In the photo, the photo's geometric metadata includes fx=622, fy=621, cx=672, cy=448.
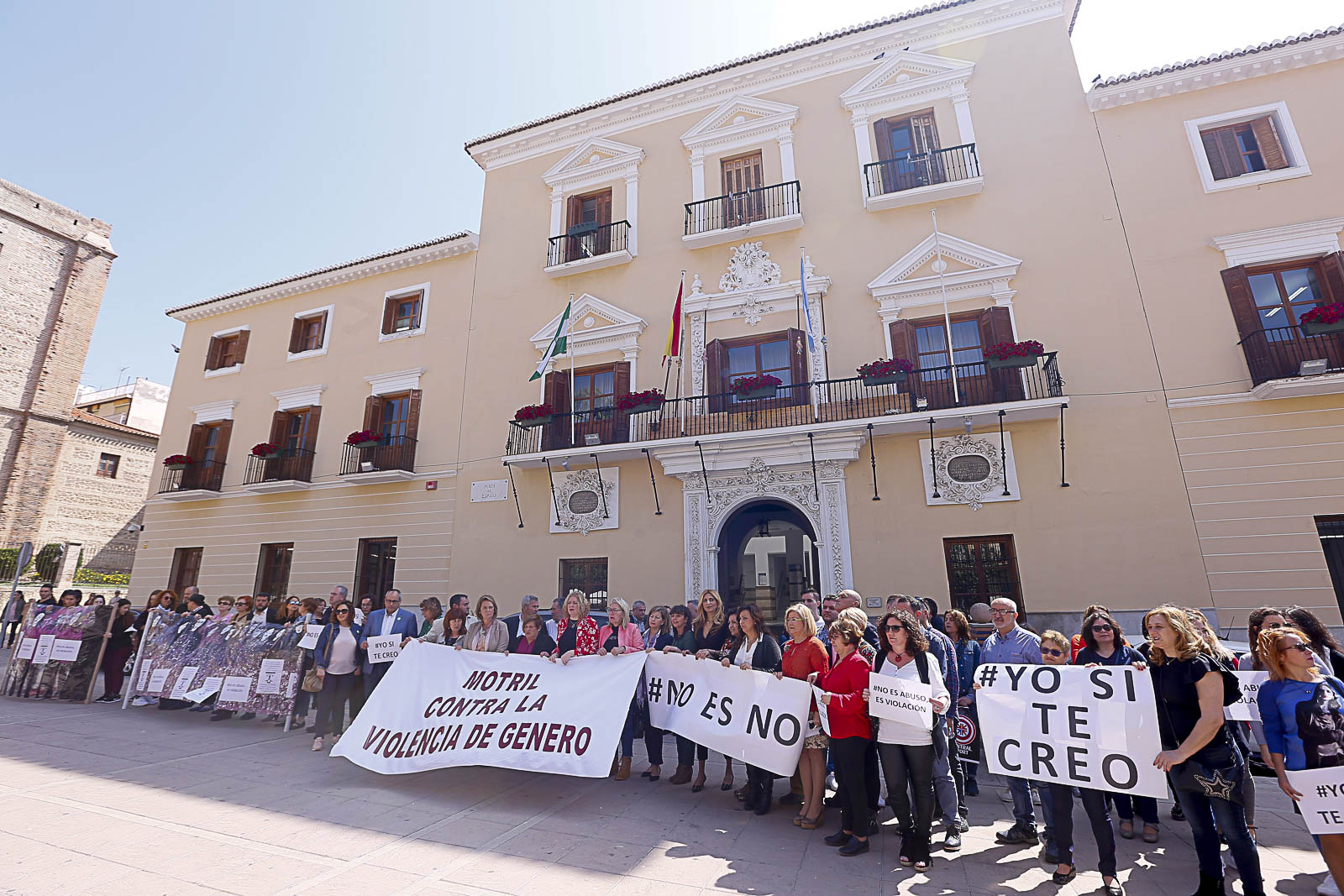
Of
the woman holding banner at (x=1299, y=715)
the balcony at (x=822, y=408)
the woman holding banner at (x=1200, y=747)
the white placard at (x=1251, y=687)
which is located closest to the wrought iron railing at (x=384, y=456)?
the balcony at (x=822, y=408)

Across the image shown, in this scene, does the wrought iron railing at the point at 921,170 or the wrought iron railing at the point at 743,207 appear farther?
the wrought iron railing at the point at 743,207

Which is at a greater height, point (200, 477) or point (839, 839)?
point (200, 477)

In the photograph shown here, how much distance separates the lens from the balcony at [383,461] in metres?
15.0

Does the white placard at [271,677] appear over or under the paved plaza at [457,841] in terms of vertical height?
Answer: over

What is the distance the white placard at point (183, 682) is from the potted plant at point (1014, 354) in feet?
43.6

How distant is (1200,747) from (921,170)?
12056 millimetres

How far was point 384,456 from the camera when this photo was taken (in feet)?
50.8

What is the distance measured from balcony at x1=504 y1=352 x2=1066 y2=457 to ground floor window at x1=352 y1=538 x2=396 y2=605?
14.3ft

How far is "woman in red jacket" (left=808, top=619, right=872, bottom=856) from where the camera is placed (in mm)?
4527

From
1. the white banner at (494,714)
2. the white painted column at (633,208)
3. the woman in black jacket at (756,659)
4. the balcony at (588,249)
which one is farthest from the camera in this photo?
the white painted column at (633,208)

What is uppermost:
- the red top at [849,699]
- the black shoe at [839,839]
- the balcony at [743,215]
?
the balcony at [743,215]

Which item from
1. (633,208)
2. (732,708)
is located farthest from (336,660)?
(633,208)

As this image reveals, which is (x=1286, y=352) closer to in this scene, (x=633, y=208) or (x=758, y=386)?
(x=758, y=386)

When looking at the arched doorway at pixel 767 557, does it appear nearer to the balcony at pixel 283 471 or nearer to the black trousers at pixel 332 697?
the black trousers at pixel 332 697
